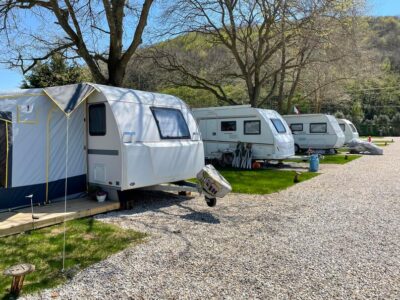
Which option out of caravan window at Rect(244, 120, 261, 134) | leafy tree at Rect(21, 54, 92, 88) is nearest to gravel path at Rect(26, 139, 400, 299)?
caravan window at Rect(244, 120, 261, 134)

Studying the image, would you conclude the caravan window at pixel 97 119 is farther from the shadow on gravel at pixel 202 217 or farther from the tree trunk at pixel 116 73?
the tree trunk at pixel 116 73

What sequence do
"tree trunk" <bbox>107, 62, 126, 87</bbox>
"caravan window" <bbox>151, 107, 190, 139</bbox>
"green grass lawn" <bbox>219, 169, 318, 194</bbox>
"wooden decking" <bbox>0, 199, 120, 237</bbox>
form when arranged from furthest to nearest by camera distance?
"tree trunk" <bbox>107, 62, 126, 87</bbox>, "green grass lawn" <bbox>219, 169, 318, 194</bbox>, "caravan window" <bbox>151, 107, 190, 139</bbox>, "wooden decking" <bbox>0, 199, 120, 237</bbox>

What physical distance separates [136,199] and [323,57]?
16399mm

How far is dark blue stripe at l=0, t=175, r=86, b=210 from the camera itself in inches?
262

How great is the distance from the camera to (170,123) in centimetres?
841

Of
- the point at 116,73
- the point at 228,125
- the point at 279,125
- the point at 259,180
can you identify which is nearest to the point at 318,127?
the point at 279,125

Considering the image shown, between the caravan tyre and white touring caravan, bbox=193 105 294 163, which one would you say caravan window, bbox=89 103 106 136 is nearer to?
the caravan tyre

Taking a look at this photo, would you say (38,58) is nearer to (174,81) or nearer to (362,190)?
(174,81)

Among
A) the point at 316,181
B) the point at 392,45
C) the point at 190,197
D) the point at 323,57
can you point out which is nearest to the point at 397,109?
the point at 392,45

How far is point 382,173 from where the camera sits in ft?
44.2

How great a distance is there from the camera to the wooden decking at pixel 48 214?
587 centimetres

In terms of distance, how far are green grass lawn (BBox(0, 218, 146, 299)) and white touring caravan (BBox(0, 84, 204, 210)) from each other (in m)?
1.23

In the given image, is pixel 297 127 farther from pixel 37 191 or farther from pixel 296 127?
pixel 37 191

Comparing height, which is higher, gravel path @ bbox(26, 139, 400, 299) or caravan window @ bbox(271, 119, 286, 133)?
caravan window @ bbox(271, 119, 286, 133)
